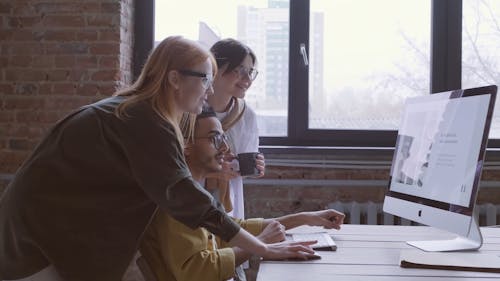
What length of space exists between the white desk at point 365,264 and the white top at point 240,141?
62 cm

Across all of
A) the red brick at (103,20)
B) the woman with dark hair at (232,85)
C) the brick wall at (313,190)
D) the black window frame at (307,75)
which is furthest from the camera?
the black window frame at (307,75)

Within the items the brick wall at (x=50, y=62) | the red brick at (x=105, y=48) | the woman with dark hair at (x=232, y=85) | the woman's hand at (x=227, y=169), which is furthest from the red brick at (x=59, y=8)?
the woman's hand at (x=227, y=169)

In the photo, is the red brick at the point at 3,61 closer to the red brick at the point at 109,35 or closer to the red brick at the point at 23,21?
the red brick at the point at 23,21

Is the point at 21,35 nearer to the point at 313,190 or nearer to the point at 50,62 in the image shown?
the point at 50,62

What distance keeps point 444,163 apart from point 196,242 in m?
0.81

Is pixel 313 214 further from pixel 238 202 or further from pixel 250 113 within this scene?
pixel 250 113

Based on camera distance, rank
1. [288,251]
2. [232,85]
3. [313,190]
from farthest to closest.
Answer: [313,190]
[232,85]
[288,251]

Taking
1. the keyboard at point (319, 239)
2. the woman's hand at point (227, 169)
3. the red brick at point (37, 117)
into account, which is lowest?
the keyboard at point (319, 239)

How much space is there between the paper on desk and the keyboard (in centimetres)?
22

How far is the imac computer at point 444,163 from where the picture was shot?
1642mm

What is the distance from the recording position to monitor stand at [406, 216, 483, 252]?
1.75m

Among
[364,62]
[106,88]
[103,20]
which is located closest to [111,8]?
[103,20]

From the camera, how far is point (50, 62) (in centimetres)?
316

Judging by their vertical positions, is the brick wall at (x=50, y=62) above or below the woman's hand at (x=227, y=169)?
above
